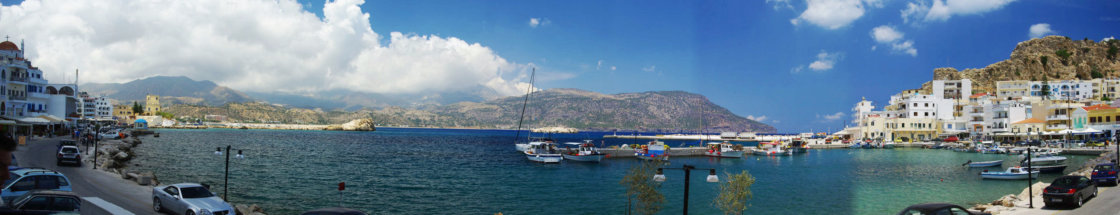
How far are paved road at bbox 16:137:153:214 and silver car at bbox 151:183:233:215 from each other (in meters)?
0.72

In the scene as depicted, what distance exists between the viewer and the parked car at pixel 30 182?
45.4 ft

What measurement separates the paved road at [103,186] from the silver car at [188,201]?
72cm

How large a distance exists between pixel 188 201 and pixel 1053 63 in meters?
141

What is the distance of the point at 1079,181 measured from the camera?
57.9 feet

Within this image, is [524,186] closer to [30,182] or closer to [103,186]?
[103,186]

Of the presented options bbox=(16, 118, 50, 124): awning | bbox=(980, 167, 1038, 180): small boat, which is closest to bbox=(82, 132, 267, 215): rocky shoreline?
bbox=(16, 118, 50, 124): awning

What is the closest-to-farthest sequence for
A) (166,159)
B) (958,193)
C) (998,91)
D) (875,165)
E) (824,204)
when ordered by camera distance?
1. (824,204)
2. (958,193)
3. (166,159)
4. (875,165)
5. (998,91)

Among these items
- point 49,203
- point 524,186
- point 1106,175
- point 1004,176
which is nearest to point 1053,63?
point 1004,176

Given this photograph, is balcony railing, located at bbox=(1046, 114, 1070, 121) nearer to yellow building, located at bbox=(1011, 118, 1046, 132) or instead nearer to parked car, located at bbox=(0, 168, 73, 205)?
yellow building, located at bbox=(1011, 118, 1046, 132)

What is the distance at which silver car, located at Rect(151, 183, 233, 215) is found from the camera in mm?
13602

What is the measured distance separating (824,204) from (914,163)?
32.1 meters

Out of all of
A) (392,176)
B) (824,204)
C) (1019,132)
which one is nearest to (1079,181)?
(824,204)

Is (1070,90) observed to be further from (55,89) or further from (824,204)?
(55,89)

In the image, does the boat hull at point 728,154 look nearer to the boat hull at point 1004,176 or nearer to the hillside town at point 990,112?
the boat hull at point 1004,176
